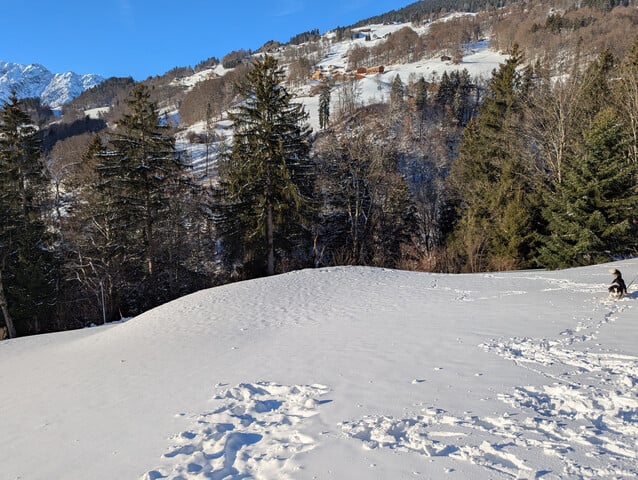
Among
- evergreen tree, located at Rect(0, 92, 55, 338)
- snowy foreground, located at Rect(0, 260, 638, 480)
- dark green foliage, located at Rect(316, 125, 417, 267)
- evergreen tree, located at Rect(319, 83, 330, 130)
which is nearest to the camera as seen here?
snowy foreground, located at Rect(0, 260, 638, 480)

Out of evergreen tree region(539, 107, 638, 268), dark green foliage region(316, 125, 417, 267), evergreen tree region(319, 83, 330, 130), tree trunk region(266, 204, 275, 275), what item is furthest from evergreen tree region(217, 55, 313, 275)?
evergreen tree region(319, 83, 330, 130)

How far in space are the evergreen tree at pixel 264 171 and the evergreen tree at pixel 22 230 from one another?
10468 millimetres

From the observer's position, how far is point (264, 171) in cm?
1978

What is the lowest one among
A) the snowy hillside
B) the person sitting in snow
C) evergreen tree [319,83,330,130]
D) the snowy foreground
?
the snowy foreground

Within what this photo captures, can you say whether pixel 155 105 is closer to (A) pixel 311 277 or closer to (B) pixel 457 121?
(A) pixel 311 277

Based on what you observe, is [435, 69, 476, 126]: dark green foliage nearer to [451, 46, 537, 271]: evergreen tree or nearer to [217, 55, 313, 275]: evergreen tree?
[451, 46, 537, 271]: evergreen tree

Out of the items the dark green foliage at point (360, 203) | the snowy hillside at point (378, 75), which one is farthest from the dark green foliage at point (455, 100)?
the dark green foliage at point (360, 203)

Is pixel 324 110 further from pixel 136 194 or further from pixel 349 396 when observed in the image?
pixel 349 396

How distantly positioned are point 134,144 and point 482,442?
20710mm

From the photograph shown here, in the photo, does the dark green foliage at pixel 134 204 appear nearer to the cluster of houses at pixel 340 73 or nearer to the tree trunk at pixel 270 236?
the tree trunk at pixel 270 236

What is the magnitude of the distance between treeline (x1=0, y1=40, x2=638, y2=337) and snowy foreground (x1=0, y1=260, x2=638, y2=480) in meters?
8.15

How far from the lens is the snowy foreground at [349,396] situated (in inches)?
117

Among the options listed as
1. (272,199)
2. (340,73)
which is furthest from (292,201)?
(340,73)

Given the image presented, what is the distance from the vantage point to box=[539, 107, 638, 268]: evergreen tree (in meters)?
14.0
